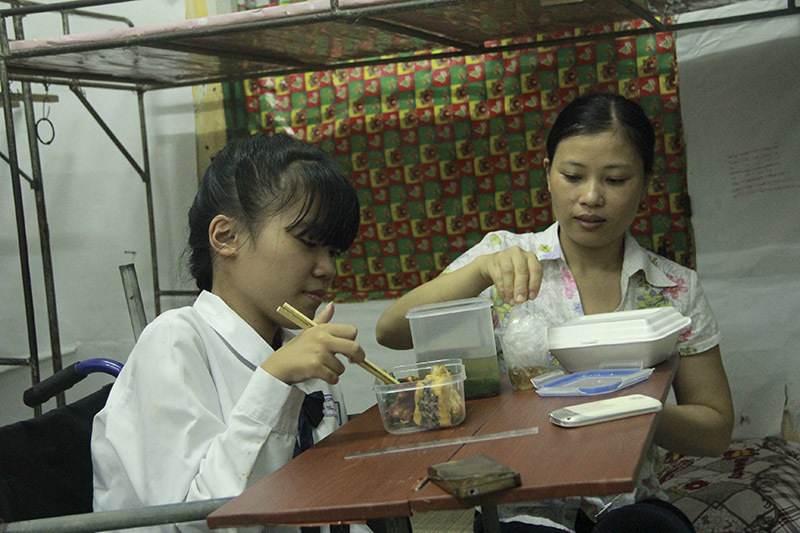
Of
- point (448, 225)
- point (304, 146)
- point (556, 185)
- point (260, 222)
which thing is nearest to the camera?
point (260, 222)

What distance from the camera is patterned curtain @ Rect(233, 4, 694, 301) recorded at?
2955 millimetres

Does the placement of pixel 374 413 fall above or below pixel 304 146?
below

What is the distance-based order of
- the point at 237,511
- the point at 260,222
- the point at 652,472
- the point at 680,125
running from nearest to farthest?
the point at 237,511 < the point at 260,222 < the point at 652,472 < the point at 680,125

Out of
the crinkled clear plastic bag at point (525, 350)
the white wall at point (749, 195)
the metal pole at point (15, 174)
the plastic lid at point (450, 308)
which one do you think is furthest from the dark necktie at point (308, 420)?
the white wall at point (749, 195)

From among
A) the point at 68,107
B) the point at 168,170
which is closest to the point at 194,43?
the point at 168,170

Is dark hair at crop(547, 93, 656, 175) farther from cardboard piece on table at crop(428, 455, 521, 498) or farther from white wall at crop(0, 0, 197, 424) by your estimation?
white wall at crop(0, 0, 197, 424)

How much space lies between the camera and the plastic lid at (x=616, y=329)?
1.43m

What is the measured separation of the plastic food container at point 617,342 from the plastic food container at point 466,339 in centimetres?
12

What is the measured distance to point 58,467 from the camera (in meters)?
1.43

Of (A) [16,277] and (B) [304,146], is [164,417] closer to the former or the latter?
(B) [304,146]

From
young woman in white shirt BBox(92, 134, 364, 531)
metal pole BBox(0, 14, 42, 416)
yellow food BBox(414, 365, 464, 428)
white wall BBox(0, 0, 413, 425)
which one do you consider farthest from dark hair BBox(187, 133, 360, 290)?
white wall BBox(0, 0, 413, 425)

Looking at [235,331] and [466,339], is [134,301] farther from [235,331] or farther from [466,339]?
[466,339]

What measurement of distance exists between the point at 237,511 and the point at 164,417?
1.20ft

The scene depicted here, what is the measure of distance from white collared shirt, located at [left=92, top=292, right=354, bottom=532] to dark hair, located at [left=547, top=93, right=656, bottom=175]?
0.99m
